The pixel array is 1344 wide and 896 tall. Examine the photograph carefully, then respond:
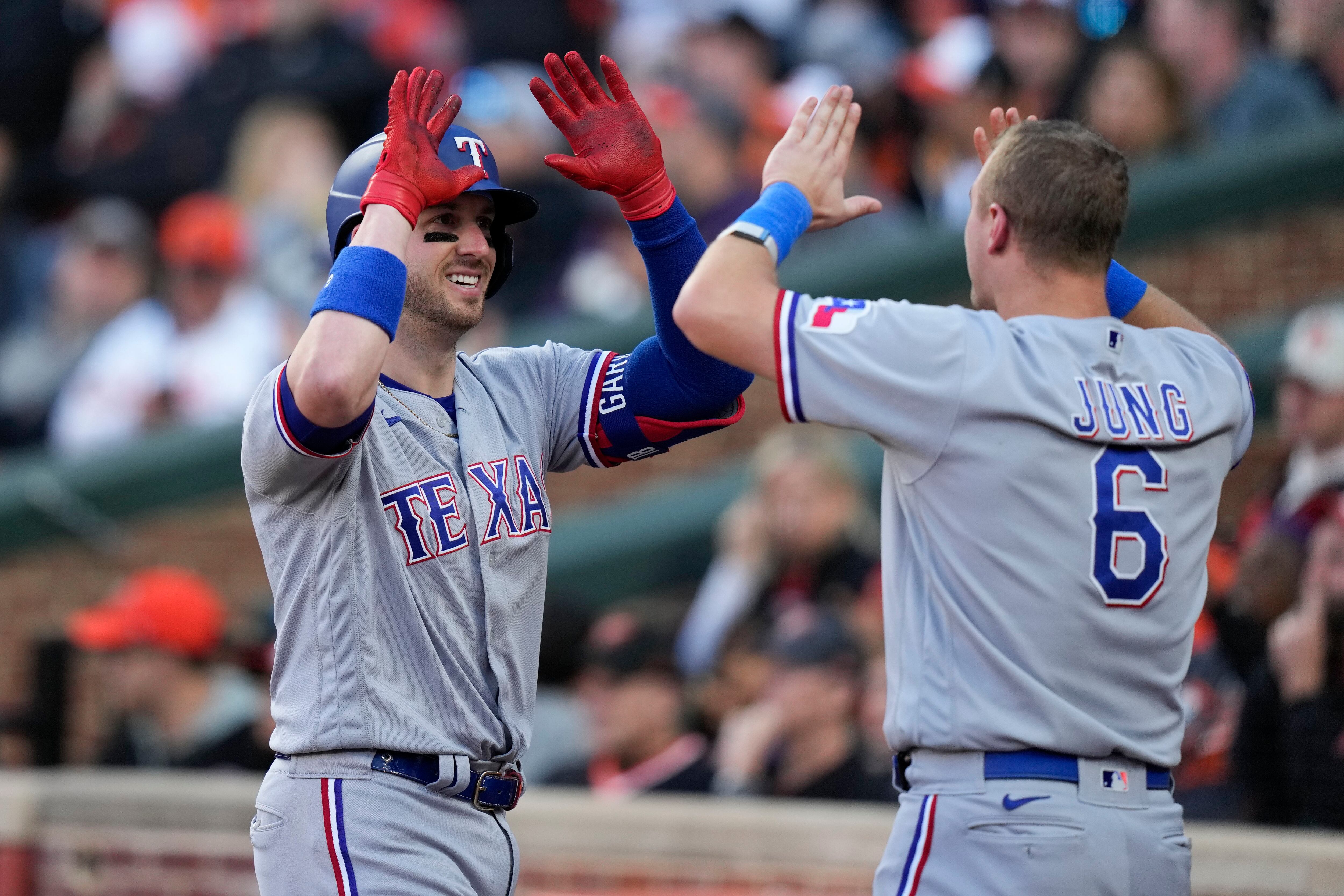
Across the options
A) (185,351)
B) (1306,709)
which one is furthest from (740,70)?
(1306,709)

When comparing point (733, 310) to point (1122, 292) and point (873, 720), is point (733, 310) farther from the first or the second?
point (873, 720)

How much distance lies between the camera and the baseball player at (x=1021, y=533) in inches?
109

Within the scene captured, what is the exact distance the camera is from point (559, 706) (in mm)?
6340

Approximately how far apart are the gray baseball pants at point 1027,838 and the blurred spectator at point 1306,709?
6.45 feet

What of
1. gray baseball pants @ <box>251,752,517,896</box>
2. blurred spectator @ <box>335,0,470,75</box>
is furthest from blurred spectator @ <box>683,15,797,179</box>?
gray baseball pants @ <box>251,752,517,896</box>

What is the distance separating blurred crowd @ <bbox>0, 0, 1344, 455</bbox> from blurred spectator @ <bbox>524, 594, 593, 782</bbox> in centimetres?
240

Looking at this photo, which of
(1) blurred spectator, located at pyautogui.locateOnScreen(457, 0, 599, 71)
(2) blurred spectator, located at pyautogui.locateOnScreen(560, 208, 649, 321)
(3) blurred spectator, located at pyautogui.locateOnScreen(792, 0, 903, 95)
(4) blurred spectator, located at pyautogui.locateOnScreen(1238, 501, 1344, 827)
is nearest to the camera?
(4) blurred spectator, located at pyautogui.locateOnScreen(1238, 501, 1344, 827)

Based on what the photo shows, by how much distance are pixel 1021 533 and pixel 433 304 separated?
46.7 inches

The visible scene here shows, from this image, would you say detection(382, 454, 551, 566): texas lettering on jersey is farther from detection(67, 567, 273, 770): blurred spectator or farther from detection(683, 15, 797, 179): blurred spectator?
detection(683, 15, 797, 179): blurred spectator

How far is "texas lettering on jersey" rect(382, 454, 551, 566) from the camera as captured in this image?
3119mm

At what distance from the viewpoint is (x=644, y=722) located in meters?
5.93

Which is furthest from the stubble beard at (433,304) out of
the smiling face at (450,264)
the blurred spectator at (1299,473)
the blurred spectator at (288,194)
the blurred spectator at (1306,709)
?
the blurred spectator at (288,194)

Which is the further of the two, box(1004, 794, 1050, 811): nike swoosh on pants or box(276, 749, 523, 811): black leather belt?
box(276, 749, 523, 811): black leather belt

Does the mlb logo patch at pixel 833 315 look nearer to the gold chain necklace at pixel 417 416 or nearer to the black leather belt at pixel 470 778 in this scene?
the gold chain necklace at pixel 417 416
